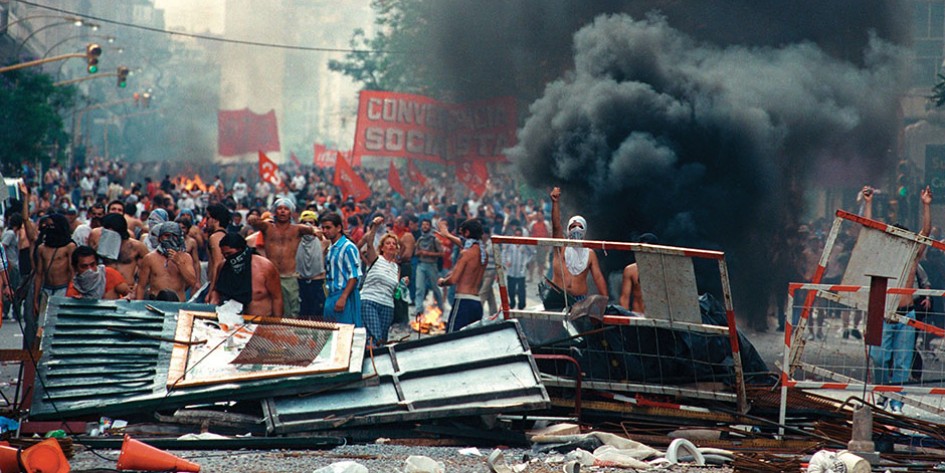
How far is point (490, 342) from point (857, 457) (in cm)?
252

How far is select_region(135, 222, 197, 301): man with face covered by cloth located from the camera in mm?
10047

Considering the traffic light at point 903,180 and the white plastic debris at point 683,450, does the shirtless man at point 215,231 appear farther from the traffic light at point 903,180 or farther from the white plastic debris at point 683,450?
the traffic light at point 903,180

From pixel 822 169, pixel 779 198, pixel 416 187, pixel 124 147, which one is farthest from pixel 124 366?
pixel 124 147

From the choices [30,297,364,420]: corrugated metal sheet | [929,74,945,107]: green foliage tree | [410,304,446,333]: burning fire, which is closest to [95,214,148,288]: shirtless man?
[30,297,364,420]: corrugated metal sheet

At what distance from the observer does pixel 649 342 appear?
812cm

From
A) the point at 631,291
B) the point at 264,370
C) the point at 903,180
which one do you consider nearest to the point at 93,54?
the point at 903,180

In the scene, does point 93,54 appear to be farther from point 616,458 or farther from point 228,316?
point 616,458

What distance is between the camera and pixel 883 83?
20.7m

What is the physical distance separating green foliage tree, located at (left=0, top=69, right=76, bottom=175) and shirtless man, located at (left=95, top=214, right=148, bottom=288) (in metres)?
27.1

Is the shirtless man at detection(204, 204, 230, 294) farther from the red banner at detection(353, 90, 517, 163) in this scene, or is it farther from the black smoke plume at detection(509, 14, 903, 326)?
the red banner at detection(353, 90, 517, 163)

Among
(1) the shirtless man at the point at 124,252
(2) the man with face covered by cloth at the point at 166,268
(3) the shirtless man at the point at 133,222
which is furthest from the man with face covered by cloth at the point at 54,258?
(3) the shirtless man at the point at 133,222

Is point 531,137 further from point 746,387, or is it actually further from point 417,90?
point 417,90

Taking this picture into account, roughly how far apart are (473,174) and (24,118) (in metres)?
14.5

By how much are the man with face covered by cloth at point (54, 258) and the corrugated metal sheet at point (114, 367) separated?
2.71 m
